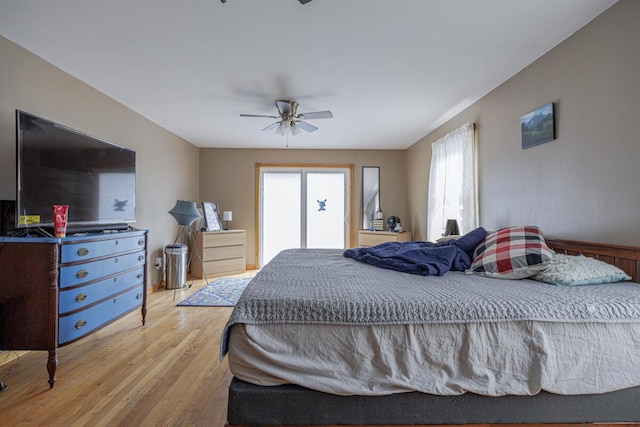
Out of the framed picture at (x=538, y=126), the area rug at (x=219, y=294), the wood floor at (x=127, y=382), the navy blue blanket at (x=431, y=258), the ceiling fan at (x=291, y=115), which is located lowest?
the wood floor at (x=127, y=382)

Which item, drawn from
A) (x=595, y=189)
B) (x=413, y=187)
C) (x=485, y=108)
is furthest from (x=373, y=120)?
(x=595, y=189)

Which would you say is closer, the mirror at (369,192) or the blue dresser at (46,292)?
the blue dresser at (46,292)

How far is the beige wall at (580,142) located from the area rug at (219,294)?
2.98 metres

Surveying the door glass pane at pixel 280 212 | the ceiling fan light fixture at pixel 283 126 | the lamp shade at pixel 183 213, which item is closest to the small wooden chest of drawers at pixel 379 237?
the door glass pane at pixel 280 212

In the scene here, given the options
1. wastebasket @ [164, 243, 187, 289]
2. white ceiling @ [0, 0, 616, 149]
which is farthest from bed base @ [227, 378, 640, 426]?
wastebasket @ [164, 243, 187, 289]

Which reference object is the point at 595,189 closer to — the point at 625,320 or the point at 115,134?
the point at 625,320

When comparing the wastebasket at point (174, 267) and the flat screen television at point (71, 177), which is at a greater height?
the flat screen television at point (71, 177)

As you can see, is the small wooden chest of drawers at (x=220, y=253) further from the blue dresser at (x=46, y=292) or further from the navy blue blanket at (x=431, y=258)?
the navy blue blanket at (x=431, y=258)

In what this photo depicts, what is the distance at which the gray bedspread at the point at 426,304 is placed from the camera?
4.17ft

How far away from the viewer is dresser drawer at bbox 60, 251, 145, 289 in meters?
2.04

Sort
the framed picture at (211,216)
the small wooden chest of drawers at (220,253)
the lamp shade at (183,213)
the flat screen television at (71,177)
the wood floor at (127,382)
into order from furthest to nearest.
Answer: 1. the framed picture at (211,216)
2. the small wooden chest of drawers at (220,253)
3. the lamp shade at (183,213)
4. the flat screen television at (71,177)
5. the wood floor at (127,382)

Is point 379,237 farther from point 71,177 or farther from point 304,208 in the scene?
point 71,177

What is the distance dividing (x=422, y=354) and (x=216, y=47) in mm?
2470

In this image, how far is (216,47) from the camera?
2.39 meters
